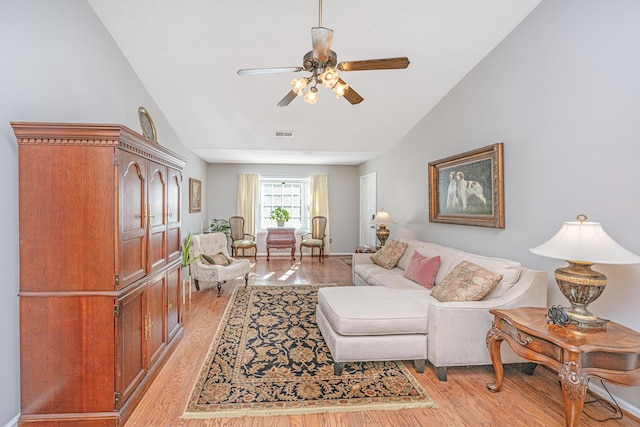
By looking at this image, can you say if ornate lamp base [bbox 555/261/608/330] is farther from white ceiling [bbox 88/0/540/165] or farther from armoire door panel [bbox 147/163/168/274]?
armoire door panel [bbox 147/163/168/274]

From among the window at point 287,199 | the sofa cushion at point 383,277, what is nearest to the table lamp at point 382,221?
the sofa cushion at point 383,277

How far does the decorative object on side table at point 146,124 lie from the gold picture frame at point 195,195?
1937 mm

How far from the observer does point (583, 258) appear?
170 centimetres

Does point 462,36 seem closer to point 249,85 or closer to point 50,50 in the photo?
point 249,85

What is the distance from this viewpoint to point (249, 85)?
3672mm

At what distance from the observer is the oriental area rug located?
198cm

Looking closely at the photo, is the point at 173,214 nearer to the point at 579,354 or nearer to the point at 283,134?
the point at 283,134

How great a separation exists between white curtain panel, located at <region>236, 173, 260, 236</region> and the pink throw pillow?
4.67 m

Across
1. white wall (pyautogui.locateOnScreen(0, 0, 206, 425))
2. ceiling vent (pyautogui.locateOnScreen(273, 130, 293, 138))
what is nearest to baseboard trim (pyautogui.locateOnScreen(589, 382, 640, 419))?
white wall (pyautogui.locateOnScreen(0, 0, 206, 425))

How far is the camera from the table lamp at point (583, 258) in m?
1.69

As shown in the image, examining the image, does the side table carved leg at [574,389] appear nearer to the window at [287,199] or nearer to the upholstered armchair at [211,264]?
the upholstered armchair at [211,264]

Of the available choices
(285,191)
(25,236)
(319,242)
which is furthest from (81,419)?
(285,191)

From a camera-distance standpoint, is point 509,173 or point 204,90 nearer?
point 509,173

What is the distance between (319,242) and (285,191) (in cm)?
176
